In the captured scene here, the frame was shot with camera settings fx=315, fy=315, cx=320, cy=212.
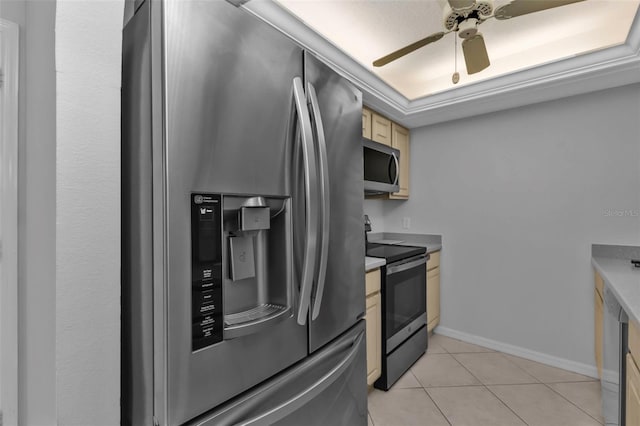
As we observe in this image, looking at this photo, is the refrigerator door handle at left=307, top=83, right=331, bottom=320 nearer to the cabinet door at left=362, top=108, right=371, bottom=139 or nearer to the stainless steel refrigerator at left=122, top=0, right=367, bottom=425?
the stainless steel refrigerator at left=122, top=0, right=367, bottom=425

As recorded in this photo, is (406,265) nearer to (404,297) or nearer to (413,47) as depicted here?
(404,297)

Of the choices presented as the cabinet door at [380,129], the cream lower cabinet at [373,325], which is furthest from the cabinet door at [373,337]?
the cabinet door at [380,129]

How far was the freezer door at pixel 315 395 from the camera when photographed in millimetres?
839

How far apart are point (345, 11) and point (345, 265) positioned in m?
1.54

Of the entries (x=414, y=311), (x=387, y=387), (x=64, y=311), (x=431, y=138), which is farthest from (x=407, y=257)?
(x=64, y=311)

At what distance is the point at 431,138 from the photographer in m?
3.17

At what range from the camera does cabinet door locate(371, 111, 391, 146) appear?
2.61 metres

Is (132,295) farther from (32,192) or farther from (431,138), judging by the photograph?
(431,138)

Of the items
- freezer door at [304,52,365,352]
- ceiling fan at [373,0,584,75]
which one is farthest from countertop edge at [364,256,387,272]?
ceiling fan at [373,0,584,75]

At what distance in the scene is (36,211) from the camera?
737 mm

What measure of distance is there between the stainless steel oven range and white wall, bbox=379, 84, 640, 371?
1.92ft

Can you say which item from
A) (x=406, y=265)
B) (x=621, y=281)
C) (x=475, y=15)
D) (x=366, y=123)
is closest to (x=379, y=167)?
(x=366, y=123)

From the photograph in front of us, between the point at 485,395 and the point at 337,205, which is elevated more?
the point at 337,205

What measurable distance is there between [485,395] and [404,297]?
79cm
